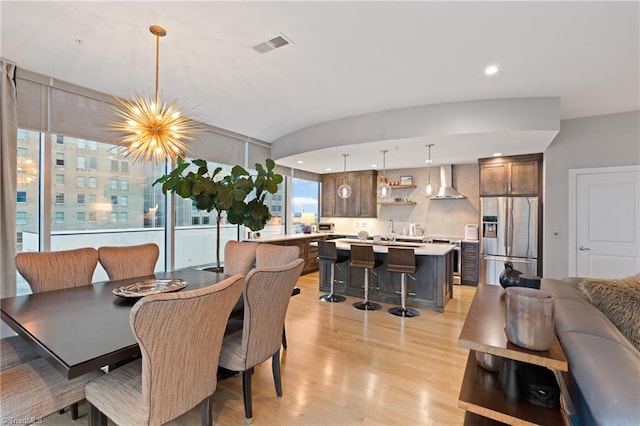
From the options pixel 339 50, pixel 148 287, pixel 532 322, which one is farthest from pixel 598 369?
pixel 339 50

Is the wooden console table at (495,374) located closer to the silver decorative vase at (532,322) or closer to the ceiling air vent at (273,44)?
the silver decorative vase at (532,322)

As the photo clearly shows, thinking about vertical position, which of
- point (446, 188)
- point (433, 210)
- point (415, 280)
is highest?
point (446, 188)

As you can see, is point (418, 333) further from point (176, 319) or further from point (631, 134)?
point (631, 134)

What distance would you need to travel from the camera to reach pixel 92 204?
371 cm

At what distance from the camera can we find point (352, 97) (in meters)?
3.84

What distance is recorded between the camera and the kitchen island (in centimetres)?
425

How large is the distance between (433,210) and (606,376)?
6.09 m

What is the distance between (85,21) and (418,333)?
4304 millimetres

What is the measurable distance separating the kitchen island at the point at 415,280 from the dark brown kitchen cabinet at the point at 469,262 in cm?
114

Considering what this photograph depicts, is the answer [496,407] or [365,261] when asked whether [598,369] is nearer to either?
[496,407]

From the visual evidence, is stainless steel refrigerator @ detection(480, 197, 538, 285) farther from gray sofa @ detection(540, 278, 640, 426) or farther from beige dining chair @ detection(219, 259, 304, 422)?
beige dining chair @ detection(219, 259, 304, 422)

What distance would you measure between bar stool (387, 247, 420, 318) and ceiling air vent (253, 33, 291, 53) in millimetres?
2808

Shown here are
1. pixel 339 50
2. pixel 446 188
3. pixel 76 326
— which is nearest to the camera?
pixel 76 326

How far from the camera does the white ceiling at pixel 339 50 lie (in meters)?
2.20
